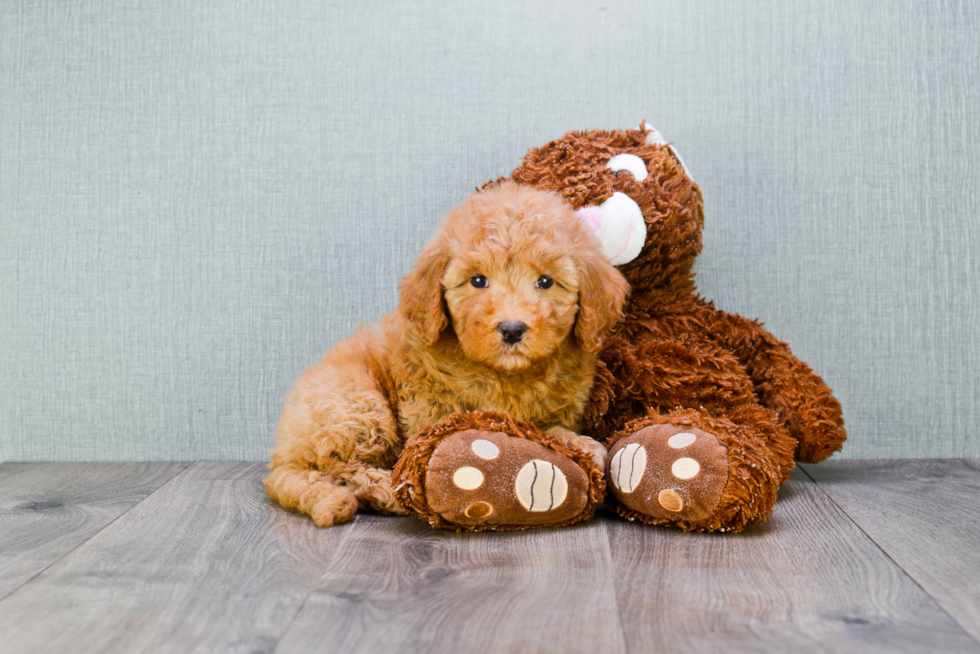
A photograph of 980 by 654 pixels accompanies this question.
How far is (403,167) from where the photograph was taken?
1.98 m

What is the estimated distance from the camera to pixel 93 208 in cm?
200

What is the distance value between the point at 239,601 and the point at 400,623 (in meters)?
0.25

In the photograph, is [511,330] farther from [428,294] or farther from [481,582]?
[481,582]

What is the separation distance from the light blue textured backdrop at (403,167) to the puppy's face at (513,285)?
59 cm

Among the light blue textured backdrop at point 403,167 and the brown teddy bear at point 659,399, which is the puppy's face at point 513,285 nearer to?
the brown teddy bear at point 659,399

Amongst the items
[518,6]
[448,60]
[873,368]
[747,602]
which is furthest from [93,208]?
[873,368]

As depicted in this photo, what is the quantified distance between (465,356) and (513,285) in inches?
7.1

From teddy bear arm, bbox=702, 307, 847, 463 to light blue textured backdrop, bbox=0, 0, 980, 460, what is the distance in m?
0.25

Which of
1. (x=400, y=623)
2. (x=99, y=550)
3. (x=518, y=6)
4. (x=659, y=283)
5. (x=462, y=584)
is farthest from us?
(x=518, y=6)

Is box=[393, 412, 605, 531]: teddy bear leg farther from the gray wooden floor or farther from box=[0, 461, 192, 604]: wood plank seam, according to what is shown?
box=[0, 461, 192, 604]: wood plank seam

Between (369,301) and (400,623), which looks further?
(369,301)

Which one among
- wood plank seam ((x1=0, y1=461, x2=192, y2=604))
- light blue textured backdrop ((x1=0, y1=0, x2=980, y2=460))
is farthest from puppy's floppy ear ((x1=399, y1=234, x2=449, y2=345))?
wood plank seam ((x1=0, y1=461, x2=192, y2=604))

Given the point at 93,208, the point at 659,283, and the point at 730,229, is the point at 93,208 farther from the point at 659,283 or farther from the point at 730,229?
the point at 730,229

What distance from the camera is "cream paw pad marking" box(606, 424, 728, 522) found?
1.33 metres
